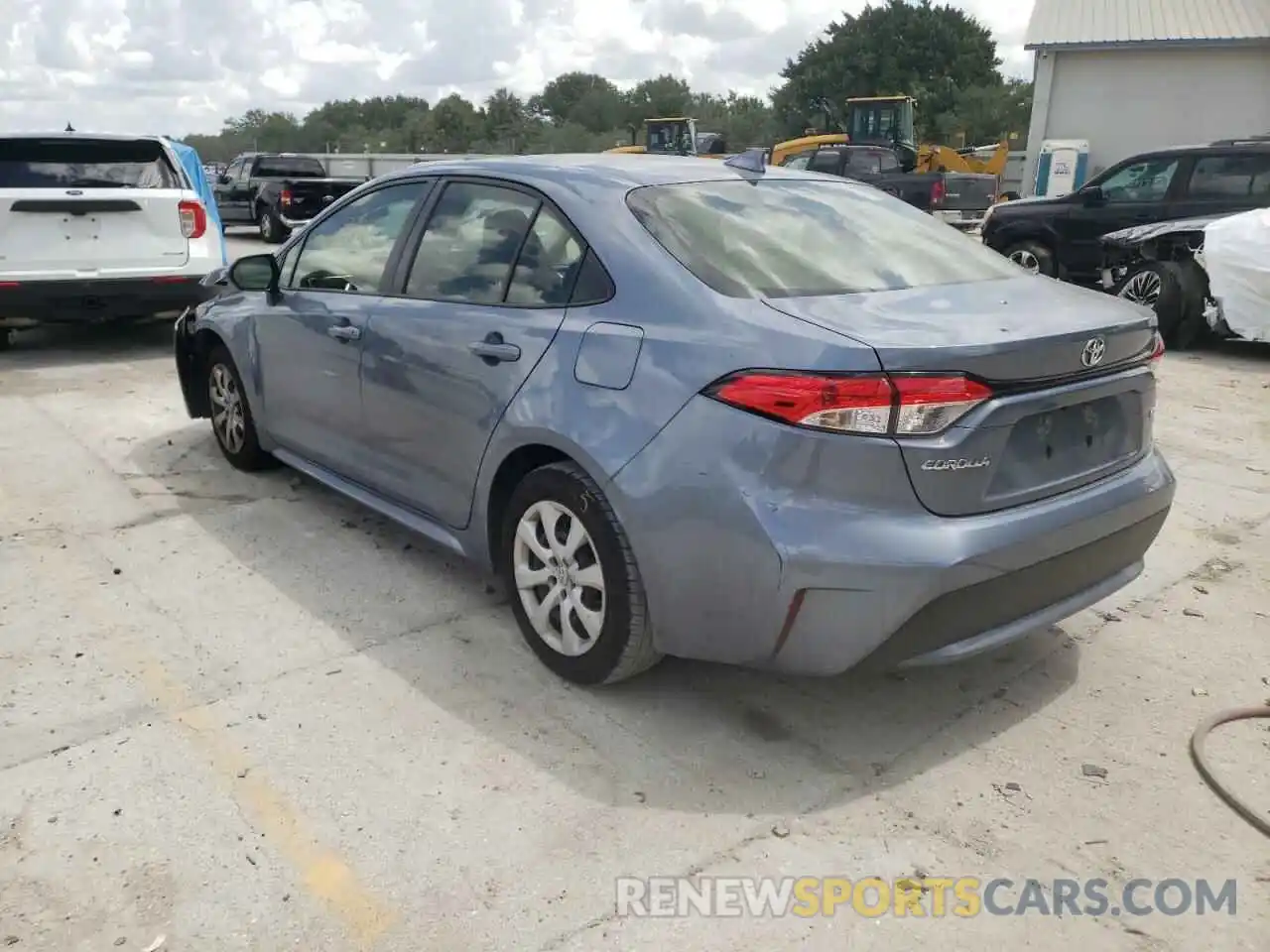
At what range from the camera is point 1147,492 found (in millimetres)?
3168

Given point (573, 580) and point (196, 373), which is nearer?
point (573, 580)

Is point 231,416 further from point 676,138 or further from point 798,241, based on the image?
point 676,138

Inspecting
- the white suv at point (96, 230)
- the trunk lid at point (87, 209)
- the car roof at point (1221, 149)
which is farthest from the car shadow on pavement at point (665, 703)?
the car roof at point (1221, 149)

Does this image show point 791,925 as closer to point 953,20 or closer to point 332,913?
point 332,913

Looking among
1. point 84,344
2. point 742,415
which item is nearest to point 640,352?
point 742,415

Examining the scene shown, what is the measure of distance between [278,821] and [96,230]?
680 centimetres

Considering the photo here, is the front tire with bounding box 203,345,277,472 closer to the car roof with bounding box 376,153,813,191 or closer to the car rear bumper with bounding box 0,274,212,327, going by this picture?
the car roof with bounding box 376,153,813,191

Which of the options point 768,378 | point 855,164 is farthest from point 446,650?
point 855,164

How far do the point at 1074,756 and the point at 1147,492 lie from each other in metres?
0.82

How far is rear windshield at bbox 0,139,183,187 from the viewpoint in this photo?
7.93 m

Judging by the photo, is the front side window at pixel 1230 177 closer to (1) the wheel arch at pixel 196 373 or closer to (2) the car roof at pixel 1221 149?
(2) the car roof at pixel 1221 149

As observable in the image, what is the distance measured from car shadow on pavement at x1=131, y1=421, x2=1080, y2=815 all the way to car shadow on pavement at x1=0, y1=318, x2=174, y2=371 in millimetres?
5185

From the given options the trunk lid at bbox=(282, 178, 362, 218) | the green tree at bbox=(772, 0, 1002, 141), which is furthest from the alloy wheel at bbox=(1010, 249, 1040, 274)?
the green tree at bbox=(772, 0, 1002, 141)

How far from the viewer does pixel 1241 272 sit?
8.66 metres
